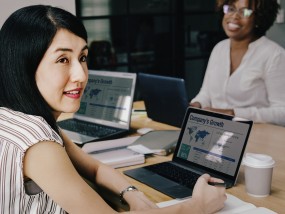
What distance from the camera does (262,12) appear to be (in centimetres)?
238

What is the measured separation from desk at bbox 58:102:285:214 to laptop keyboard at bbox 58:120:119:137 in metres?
0.18

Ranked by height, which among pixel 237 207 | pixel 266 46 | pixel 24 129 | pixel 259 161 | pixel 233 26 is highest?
pixel 233 26

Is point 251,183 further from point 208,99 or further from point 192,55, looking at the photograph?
point 192,55

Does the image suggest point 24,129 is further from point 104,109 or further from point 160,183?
point 104,109

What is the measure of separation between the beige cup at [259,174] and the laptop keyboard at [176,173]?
0.62 feet

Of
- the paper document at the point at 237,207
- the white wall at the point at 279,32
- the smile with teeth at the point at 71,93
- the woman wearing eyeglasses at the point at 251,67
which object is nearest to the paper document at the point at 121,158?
the paper document at the point at 237,207

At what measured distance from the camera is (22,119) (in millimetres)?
1098

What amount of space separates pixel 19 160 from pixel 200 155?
0.68 m

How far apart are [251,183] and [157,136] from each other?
0.65 m

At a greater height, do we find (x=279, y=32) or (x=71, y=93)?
(x=279, y=32)

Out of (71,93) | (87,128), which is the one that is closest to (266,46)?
(87,128)

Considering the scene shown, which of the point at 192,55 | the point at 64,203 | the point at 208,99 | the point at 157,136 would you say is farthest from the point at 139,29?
the point at 64,203

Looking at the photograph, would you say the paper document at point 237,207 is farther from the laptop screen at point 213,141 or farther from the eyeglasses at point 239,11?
the eyeglasses at point 239,11

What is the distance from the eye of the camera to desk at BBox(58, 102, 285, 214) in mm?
1273
